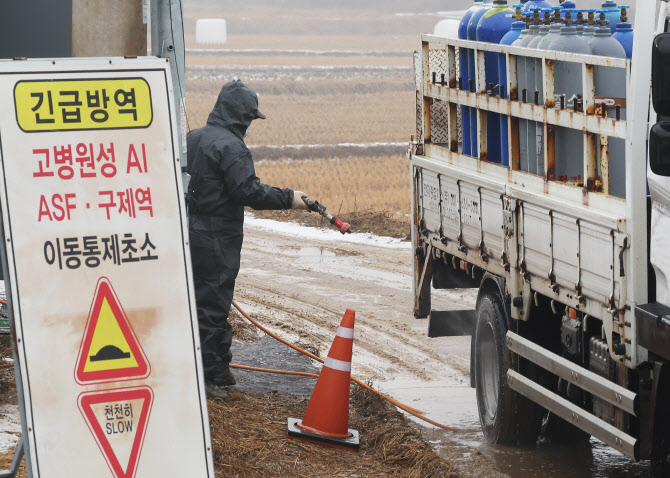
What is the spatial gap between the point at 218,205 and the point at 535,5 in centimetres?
256

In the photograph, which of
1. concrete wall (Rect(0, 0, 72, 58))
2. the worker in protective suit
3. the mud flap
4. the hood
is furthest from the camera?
concrete wall (Rect(0, 0, 72, 58))

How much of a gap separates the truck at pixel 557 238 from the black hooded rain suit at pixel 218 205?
1305 millimetres

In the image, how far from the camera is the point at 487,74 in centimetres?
757

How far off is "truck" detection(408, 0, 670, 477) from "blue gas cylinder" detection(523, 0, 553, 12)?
0.55 metres

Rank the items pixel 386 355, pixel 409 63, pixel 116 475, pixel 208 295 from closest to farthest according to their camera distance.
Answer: pixel 116 475 → pixel 208 295 → pixel 386 355 → pixel 409 63

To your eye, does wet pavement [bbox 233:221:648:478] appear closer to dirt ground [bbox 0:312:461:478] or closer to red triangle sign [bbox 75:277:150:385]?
dirt ground [bbox 0:312:461:478]

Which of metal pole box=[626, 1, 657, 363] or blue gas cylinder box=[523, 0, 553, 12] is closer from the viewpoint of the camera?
metal pole box=[626, 1, 657, 363]

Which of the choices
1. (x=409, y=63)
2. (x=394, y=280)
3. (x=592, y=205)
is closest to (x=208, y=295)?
(x=592, y=205)

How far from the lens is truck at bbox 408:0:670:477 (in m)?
5.40

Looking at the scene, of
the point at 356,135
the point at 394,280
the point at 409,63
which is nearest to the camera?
the point at 394,280

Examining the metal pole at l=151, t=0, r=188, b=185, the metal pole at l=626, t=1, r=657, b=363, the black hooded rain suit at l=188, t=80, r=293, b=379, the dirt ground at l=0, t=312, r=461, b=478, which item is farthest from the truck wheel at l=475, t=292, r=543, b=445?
the metal pole at l=151, t=0, r=188, b=185

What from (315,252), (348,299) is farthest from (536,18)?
(315,252)

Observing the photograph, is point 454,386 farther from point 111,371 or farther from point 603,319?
point 111,371

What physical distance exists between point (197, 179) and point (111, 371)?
132 inches
